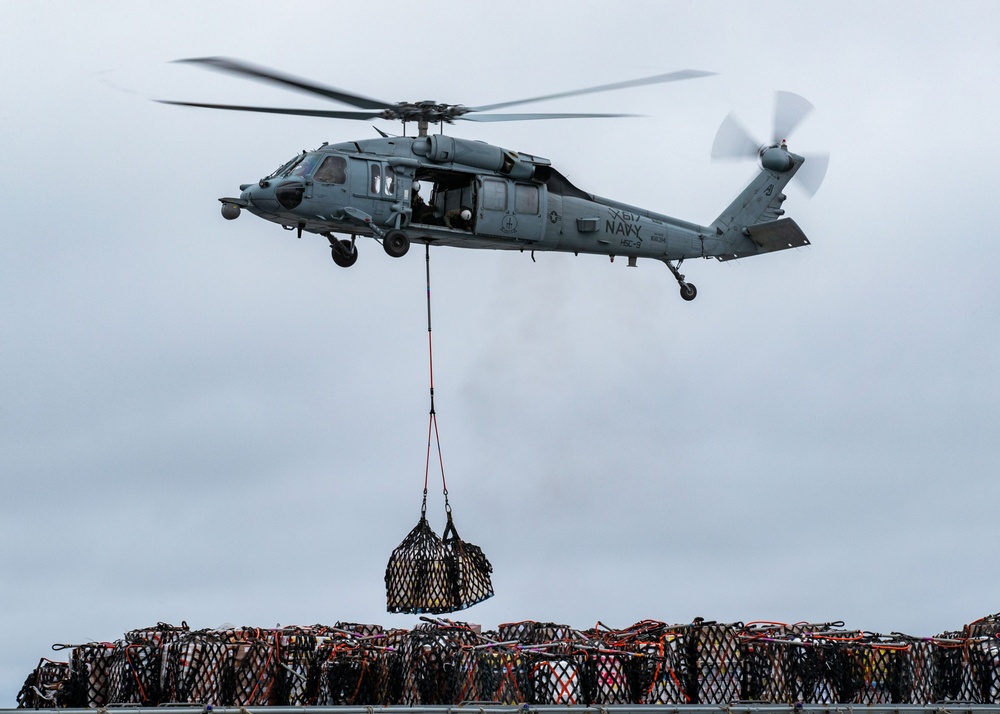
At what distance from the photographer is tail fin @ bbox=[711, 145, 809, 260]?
28062 mm

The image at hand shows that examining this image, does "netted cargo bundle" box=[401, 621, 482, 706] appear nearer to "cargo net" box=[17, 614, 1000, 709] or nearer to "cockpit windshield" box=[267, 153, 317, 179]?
"cargo net" box=[17, 614, 1000, 709]

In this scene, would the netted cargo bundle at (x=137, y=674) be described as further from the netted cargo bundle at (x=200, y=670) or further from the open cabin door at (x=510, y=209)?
the open cabin door at (x=510, y=209)

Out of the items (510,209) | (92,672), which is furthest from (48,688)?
(510,209)

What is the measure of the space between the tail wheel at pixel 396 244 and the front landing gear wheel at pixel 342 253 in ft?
3.05

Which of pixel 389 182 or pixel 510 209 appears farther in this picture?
pixel 510 209

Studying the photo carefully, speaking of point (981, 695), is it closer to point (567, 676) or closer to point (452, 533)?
point (567, 676)

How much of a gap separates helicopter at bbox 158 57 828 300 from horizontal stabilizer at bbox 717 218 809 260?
1.88 metres

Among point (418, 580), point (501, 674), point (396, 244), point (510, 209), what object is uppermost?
point (510, 209)

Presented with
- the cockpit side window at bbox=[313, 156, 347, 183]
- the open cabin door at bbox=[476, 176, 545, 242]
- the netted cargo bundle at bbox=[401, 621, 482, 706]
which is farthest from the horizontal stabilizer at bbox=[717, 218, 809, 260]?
the netted cargo bundle at bbox=[401, 621, 482, 706]

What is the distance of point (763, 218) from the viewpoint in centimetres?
2911

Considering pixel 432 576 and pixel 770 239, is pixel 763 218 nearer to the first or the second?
pixel 770 239

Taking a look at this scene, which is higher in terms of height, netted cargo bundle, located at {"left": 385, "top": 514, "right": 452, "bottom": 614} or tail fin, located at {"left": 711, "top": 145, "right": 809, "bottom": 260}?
tail fin, located at {"left": 711, "top": 145, "right": 809, "bottom": 260}

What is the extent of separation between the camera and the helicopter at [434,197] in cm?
2258

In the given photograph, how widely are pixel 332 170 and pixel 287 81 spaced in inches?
63.0
